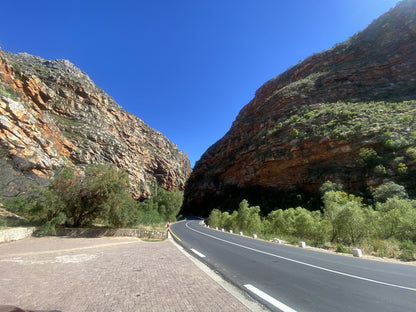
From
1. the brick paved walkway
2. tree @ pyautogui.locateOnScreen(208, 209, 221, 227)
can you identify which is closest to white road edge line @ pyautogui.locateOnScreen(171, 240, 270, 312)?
the brick paved walkway

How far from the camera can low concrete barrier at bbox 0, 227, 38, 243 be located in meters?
11.3

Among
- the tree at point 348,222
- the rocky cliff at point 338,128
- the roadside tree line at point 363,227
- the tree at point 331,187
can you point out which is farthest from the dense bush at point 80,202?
the rocky cliff at point 338,128

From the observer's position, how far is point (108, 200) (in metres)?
16.9

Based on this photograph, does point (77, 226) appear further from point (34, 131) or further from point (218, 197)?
point (218, 197)

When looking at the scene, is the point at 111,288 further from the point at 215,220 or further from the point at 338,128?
the point at 338,128

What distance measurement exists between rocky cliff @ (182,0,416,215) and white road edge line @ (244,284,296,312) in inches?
1116

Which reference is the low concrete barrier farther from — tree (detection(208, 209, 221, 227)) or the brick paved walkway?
tree (detection(208, 209, 221, 227))

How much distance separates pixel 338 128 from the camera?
32750 mm

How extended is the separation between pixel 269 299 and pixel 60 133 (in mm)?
51303

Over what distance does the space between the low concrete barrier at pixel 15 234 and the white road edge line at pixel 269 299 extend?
14.5 m

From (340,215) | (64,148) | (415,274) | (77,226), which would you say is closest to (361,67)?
(340,215)

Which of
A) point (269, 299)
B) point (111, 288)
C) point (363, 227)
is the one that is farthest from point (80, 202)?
point (363, 227)

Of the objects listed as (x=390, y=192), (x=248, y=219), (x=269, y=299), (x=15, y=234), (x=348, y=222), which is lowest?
(x=15, y=234)

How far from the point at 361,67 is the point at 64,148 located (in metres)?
68.4
